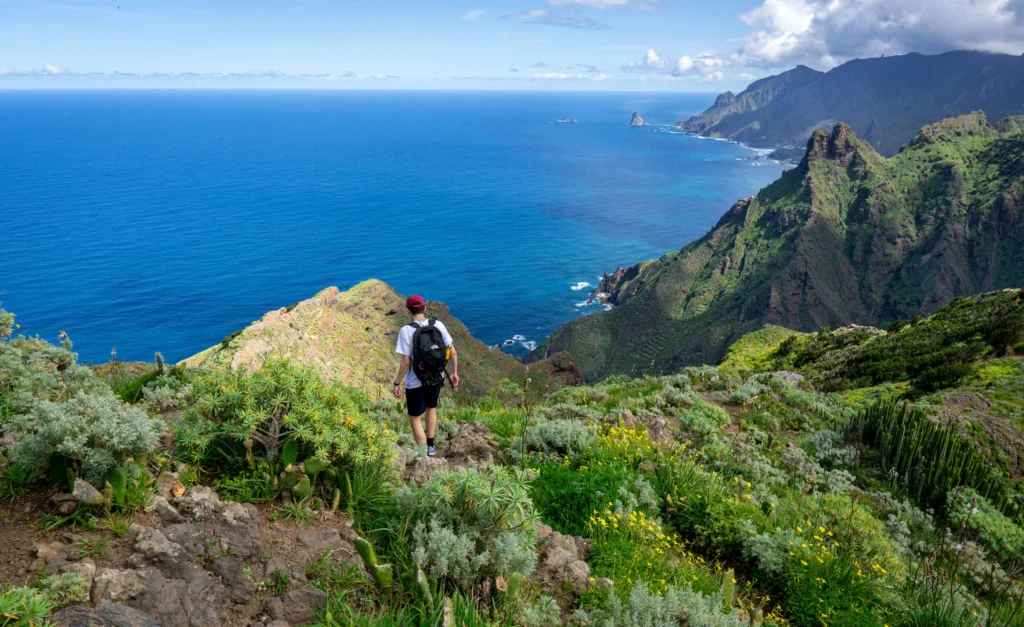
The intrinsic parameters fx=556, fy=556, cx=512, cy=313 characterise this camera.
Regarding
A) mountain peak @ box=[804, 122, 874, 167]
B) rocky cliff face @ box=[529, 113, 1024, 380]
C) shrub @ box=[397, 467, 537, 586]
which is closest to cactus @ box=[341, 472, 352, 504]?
shrub @ box=[397, 467, 537, 586]

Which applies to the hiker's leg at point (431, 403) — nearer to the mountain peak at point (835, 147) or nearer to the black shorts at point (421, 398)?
the black shorts at point (421, 398)

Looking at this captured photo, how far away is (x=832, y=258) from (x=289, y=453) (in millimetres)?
125508

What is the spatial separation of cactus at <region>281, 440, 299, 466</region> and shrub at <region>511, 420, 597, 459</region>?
3470 millimetres

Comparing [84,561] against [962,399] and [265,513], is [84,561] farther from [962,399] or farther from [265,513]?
[962,399]

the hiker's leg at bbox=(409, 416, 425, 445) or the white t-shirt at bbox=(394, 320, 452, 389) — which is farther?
the hiker's leg at bbox=(409, 416, 425, 445)

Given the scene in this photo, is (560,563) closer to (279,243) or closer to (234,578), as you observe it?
(234,578)

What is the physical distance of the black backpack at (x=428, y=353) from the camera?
8.49 meters

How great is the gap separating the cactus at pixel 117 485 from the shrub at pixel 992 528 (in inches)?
422

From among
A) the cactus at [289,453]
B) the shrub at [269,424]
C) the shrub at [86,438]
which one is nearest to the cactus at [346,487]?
the shrub at [269,424]

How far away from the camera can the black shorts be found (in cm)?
871

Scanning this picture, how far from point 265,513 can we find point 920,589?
259 inches

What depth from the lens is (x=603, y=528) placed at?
19.3 feet

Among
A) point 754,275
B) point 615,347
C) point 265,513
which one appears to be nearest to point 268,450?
point 265,513

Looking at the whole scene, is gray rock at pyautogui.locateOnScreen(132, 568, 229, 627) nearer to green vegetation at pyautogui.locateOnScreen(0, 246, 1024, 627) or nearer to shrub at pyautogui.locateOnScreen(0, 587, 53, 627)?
green vegetation at pyautogui.locateOnScreen(0, 246, 1024, 627)
